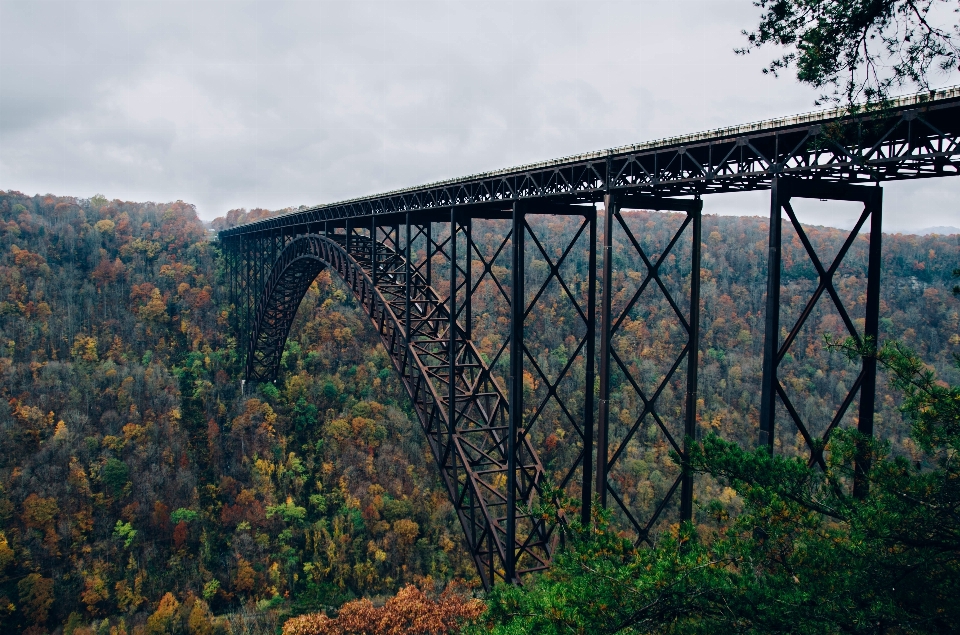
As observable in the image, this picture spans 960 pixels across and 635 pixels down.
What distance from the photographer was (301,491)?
35.2 meters

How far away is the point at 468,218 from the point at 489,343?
3365 cm

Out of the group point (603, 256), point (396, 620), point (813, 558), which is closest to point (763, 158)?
point (603, 256)

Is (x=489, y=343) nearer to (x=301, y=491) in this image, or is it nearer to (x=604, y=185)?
(x=301, y=491)

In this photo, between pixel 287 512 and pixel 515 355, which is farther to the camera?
pixel 287 512

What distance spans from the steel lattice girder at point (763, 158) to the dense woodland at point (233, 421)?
704cm

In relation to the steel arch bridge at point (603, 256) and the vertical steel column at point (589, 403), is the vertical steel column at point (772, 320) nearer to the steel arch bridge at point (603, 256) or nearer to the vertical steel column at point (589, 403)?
the steel arch bridge at point (603, 256)

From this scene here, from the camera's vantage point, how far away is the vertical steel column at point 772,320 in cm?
683

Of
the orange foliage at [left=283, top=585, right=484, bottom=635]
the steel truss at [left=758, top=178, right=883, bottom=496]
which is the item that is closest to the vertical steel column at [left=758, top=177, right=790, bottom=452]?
the steel truss at [left=758, top=178, right=883, bottom=496]

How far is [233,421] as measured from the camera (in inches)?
1470

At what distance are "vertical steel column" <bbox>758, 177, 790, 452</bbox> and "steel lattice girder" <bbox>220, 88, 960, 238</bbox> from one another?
380 mm

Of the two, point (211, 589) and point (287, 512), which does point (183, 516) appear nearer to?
point (211, 589)

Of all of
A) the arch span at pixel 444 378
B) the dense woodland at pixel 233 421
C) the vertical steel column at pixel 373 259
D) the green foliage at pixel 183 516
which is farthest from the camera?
the green foliage at pixel 183 516

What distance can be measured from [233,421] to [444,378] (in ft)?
81.9

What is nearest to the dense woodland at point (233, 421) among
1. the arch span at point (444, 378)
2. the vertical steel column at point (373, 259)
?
the arch span at point (444, 378)
